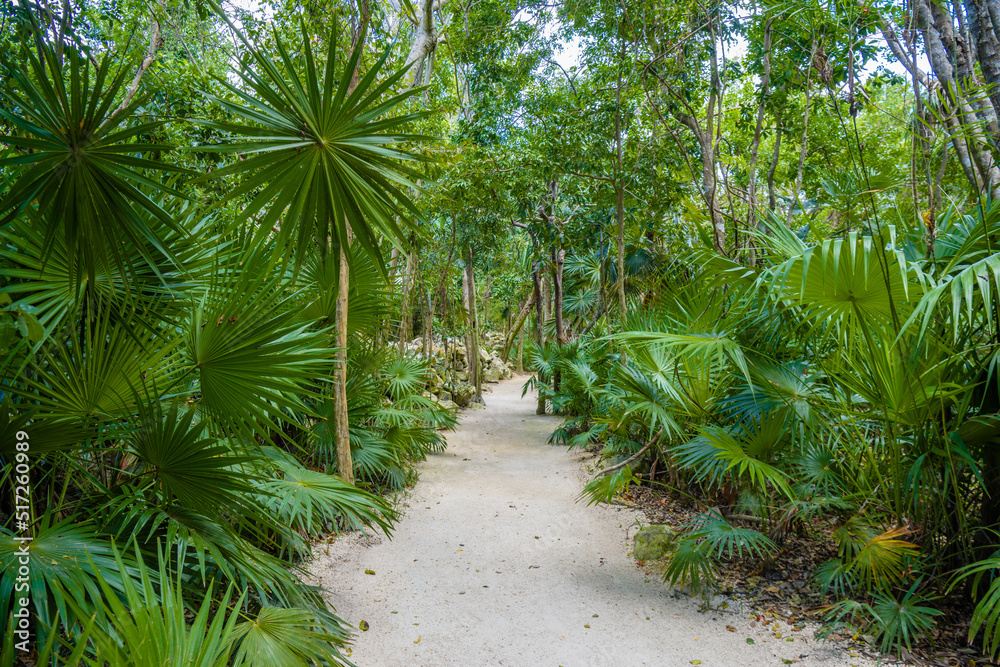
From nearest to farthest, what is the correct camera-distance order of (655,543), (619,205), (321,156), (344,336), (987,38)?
(321,156)
(987,38)
(655,543)
(344,336)
(619,205)

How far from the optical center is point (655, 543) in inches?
167

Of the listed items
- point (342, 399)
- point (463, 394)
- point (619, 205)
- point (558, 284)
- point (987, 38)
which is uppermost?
point (987, 38)

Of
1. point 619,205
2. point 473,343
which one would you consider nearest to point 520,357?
point 473,343

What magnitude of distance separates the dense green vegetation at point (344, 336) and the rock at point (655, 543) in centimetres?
26

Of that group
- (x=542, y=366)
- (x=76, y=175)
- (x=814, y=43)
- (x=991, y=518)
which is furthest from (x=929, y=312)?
(x=542, y=366)

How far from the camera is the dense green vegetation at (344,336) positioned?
160 cm

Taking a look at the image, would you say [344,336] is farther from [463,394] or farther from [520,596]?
[463,394]

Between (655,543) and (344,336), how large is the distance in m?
2.93

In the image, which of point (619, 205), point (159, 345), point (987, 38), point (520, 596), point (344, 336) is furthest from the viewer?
point (619, 205)

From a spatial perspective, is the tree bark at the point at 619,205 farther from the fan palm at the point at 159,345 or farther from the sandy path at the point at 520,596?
the fan palm at the point at 159,345

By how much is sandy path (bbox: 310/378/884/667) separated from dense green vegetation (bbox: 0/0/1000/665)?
A: 356 millimetres

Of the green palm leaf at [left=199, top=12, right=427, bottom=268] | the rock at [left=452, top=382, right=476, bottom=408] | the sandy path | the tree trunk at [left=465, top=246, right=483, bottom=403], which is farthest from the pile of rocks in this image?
the green palm leaf at [left=199, top=12, right=427, bottom=268]

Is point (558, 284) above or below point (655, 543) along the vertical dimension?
above

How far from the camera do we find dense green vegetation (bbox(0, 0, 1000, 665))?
5.25 ft
